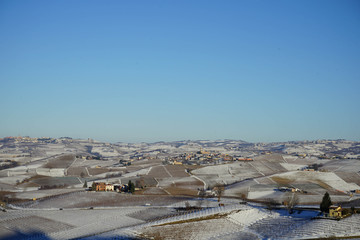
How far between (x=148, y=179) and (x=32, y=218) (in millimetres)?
46914

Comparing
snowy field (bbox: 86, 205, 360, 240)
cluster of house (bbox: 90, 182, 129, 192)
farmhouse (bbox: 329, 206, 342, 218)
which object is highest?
farmhouse (bbox: 329, 206, 342, 218)

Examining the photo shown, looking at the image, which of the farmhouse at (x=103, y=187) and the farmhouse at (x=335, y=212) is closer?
the farmhouse at (x=335, y=212)

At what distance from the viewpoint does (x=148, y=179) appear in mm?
95875

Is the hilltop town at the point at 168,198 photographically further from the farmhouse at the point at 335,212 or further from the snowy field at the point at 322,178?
the farmhouse at the point at 335,212

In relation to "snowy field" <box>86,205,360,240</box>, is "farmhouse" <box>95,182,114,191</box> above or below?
below

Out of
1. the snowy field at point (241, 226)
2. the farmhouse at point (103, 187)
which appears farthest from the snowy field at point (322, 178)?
the farmhouse at point (103, 187)

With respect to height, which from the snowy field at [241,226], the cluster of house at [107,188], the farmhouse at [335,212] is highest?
the farmhouse at [335,212]

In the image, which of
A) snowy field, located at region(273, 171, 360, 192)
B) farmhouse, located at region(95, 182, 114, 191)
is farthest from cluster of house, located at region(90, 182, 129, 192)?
snowy field, located at region(273, 171, 360, 192)

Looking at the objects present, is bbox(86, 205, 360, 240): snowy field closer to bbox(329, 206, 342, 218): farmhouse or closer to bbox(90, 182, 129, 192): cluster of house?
bbox(329, 206, 342, 218): farmhouse

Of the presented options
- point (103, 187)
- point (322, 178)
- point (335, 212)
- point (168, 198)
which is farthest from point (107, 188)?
point (322, 178)

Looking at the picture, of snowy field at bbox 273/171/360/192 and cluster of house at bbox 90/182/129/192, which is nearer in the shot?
cluster of house at bbox 90/182/129/192

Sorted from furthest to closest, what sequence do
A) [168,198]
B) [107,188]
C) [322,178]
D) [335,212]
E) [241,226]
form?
1. [322,178]
2. [107,188]
3. [168,198]
4. [241,226]
5. [335,212]

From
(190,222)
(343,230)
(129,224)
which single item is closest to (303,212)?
(343,230)

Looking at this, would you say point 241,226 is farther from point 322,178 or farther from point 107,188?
point 322,178
